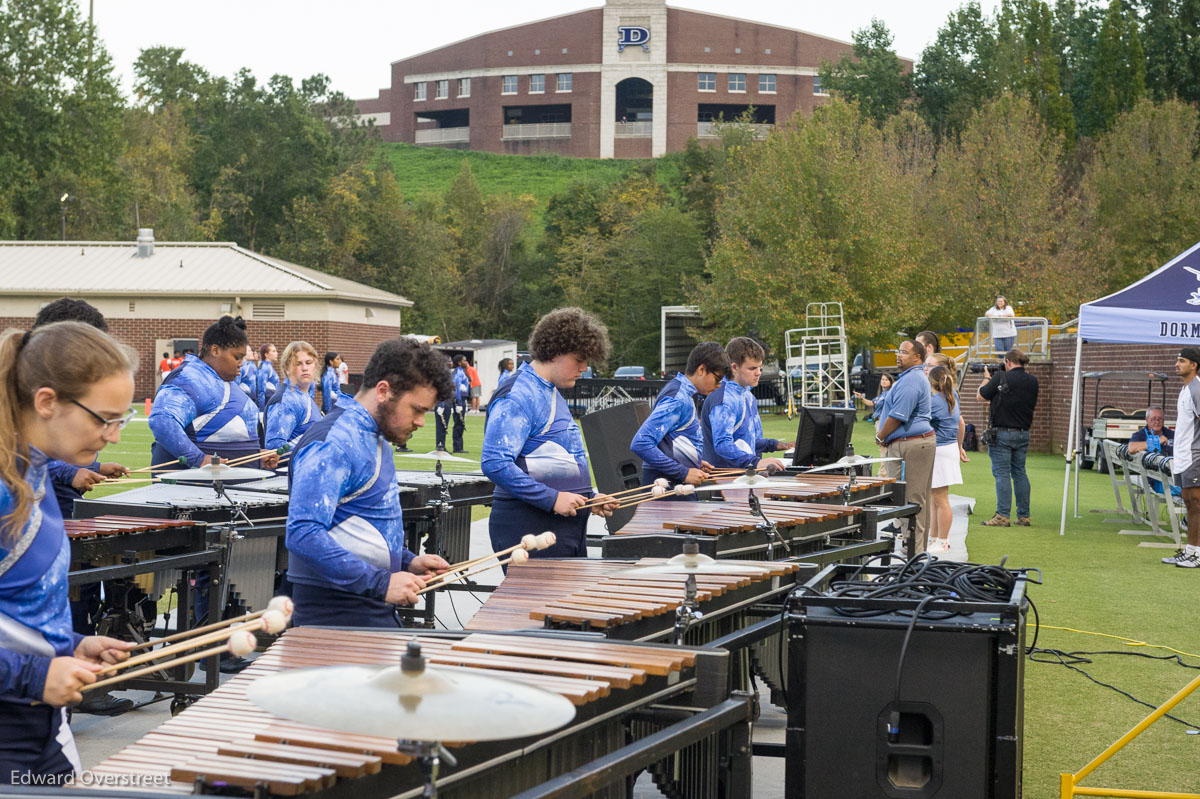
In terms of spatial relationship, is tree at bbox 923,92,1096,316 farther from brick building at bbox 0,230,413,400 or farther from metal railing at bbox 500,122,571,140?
metal railing at bbox 500,122,571,140

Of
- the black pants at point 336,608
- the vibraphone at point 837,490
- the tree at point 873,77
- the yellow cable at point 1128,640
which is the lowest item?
the yellow cable at point 1128,640

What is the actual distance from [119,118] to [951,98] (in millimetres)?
37971

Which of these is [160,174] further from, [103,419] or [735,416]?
[103,419]

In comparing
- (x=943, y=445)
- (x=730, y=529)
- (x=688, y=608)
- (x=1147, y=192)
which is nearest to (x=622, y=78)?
(x=1147, y=192)

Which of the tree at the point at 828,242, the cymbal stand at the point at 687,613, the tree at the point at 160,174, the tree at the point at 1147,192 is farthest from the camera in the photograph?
the tree at the point at 160,174

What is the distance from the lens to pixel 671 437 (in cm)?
830

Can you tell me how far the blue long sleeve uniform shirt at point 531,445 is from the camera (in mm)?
5559

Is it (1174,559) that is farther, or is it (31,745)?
(1174,559)

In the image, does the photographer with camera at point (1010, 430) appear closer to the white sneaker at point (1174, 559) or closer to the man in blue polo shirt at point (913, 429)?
the white sneaker at point (1174, 559)

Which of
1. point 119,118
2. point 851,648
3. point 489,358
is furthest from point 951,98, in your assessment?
point 851,648

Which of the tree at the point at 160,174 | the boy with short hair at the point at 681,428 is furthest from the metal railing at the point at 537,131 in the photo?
the boy with short hair at the point at 681,428

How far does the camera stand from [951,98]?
191 ft

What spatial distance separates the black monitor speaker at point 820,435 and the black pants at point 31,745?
680 cm

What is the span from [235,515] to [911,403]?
6299 millimetres
